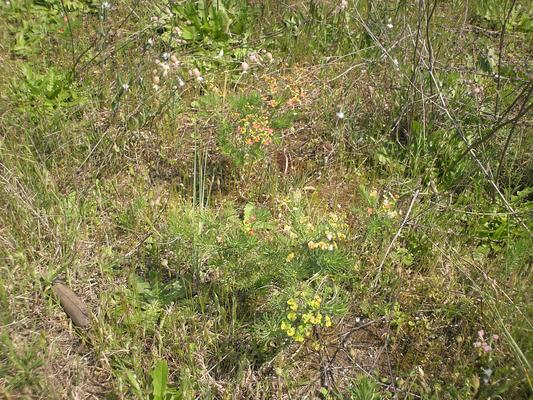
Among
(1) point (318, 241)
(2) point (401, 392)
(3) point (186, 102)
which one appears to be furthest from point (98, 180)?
(2) point (401, 392)

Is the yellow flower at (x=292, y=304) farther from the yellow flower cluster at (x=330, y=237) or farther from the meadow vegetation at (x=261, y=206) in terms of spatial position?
the yellow flower cluster at (x=330, y=237)

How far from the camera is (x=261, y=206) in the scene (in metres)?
2.78

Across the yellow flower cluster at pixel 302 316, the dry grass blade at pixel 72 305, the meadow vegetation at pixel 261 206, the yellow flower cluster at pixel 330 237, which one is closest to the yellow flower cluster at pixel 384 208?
the meadow vegetation at pixel 261 206

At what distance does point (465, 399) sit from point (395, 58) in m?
1.94

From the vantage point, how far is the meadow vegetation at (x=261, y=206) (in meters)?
2.11

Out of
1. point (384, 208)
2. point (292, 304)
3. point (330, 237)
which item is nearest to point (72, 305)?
point (292, 304)

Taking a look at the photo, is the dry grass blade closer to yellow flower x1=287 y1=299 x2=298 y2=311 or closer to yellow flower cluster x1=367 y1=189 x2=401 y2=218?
yellow flower x1=287 y1=299 x2=298 y2=311

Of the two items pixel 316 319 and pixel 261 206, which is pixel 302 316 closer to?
pixel 316 319

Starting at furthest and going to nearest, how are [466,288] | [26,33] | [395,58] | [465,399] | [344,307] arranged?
[26,33], [395,58], [466,288], [344,307], [465,399]

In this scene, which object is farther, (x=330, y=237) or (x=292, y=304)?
(x=330, y=237)

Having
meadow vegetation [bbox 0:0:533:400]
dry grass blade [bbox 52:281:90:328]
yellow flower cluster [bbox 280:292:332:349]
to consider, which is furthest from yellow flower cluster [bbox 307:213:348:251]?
dry grass blade [bbox 52:281:90:328]

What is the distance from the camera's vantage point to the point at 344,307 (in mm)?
2113

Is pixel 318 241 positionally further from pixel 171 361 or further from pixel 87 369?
pixel 87 369

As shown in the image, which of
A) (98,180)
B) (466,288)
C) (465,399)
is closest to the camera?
(465,399)
